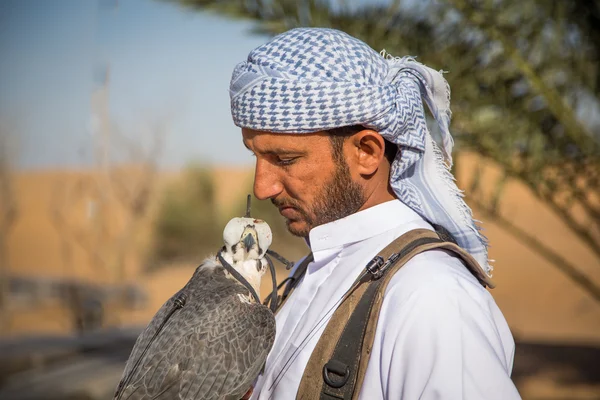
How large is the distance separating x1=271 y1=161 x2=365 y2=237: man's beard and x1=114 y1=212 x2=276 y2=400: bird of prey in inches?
5.2

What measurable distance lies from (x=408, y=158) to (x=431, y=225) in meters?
0.24

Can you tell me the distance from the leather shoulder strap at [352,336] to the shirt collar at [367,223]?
0.63ft

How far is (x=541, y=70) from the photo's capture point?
488 centimetres

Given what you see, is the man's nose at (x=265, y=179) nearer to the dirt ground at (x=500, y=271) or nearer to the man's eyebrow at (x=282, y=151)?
the man's eyebrow at (x=282, y=151)

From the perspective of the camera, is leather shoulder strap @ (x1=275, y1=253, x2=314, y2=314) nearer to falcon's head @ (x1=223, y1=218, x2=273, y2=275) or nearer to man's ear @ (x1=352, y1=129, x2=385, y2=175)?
falcon's head @ (x1=223, y1=218, x2=273, y2=275)

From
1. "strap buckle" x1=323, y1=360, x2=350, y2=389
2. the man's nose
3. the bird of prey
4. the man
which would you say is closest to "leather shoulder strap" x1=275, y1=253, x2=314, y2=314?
the man

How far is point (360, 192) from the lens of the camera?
2043mm

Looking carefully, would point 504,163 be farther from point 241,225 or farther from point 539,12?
point 241,225

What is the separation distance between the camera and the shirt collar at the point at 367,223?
6.76 feet

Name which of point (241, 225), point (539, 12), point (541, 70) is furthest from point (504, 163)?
point (241, 225)

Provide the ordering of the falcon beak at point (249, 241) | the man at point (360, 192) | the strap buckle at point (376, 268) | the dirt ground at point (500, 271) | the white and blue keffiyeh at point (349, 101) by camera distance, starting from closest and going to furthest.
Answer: the man at point (360, 192)
the strap buckle at point (376, 268)
the white and blue keffiyeh at point (349, 101)
the falcon beak at point (249, 241)
the dirt ground at point (500, 271)

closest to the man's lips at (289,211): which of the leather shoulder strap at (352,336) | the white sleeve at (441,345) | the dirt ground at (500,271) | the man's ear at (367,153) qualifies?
the man's ear at (367,153)

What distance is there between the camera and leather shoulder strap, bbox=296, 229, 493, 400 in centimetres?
169

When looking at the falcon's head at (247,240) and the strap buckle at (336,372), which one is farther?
the falcon's head at (247,240)
